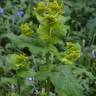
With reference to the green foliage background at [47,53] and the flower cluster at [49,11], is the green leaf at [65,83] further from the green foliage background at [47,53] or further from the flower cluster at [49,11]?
the flower cluster at [49,11]

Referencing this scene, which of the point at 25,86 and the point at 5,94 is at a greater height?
the point at 25,86

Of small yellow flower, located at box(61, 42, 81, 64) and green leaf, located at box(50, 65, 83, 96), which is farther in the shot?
small yellow flower, located at box(61, 42, 81, 64)

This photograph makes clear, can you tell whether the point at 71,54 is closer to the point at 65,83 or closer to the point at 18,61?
the point at 65,83

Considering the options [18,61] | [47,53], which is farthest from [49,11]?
[18,61]

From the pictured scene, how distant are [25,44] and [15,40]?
0.06 meters

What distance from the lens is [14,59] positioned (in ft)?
8.35

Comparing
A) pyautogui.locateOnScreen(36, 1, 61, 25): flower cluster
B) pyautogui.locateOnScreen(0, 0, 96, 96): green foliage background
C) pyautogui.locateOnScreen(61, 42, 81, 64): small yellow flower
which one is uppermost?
pyautogui.locateOnScreen(36, 1, 61, 25): flower cluster

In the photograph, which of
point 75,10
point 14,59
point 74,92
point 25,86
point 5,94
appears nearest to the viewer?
point 74,92

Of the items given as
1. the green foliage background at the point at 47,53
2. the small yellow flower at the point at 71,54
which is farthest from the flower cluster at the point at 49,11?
the small yellow flower at the point at 71,54

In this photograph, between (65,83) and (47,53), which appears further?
(47,53)

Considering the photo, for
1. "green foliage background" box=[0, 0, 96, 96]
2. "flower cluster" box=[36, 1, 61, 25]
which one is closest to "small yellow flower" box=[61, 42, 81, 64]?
"green foliage background" box=[0, 0, 96, 96]

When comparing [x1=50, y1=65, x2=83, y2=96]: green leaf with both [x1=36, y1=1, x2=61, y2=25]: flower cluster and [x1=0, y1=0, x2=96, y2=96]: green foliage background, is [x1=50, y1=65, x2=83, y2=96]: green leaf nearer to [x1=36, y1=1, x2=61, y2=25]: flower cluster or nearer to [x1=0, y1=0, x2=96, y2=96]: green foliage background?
[x1=0, y1=0, x2=96, y2=96]: green foliage background

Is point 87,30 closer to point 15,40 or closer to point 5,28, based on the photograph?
point 5,28

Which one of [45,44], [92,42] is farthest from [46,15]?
[92,42]
